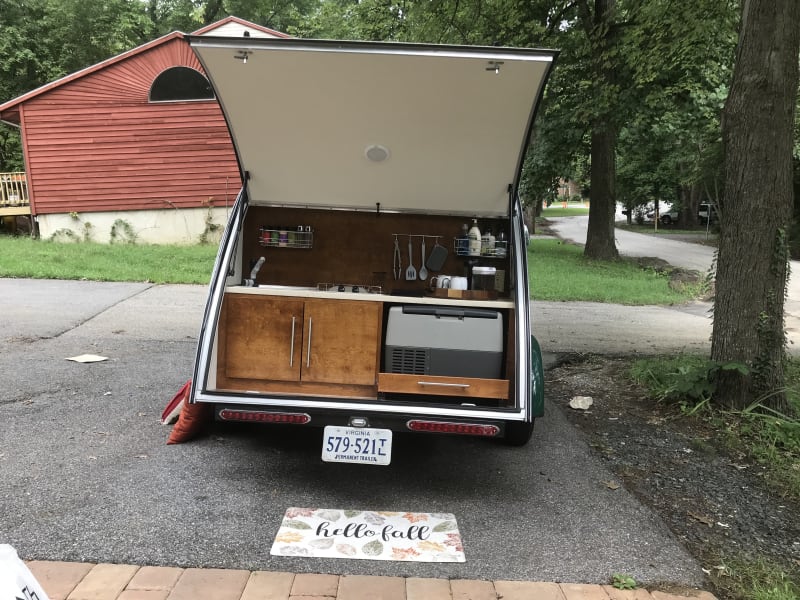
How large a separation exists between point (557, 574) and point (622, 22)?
11.9m

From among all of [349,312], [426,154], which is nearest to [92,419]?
[349,312]

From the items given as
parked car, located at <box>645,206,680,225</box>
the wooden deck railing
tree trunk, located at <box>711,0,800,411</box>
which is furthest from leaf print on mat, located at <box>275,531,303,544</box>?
parked car, located at <box>645,206,680,225</box>

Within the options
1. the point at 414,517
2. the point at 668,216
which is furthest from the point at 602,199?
the point at 668,216

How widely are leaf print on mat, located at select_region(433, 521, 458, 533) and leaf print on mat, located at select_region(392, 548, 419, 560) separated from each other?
0.79 feet

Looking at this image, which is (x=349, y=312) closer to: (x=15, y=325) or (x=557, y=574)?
(x=557, y=574)

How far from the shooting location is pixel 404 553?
2.92 metres

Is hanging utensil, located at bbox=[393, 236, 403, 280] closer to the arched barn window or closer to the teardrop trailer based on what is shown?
the teardrop trailer

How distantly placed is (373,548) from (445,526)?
0.45 metres

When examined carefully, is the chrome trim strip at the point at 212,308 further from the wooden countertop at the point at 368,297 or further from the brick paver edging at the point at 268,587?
the brick paver edging at the point at 268,587

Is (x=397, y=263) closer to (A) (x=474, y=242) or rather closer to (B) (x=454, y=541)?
(A) (x=474, y=242)

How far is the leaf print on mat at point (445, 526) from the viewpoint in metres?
3.15

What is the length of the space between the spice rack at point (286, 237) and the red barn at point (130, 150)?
12.2 m

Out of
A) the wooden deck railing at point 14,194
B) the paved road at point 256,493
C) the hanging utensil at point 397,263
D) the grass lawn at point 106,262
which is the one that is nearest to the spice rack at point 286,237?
the hanging utensil at point 397,263

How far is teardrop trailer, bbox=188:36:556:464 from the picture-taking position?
11.0 ft
